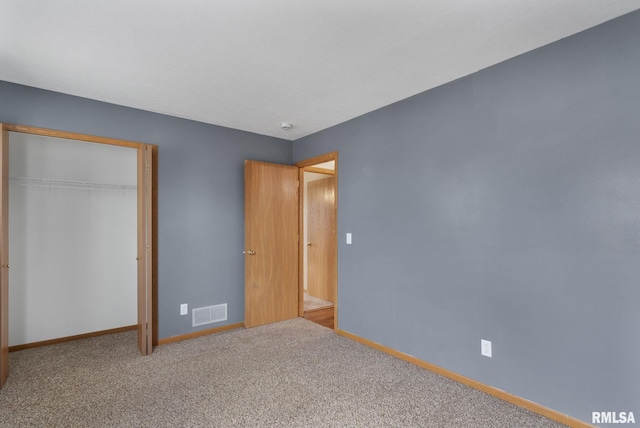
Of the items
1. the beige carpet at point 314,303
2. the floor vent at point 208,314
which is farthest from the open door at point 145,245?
the beige carpet at point 314,303

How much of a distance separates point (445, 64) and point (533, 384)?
238 centimetres

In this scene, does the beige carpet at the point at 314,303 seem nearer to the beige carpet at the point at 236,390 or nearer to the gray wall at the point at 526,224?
the beige carpet at the point at 236,390

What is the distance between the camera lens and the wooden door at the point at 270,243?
3.93 m

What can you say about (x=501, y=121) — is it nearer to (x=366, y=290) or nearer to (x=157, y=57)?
(x=366, y=290)

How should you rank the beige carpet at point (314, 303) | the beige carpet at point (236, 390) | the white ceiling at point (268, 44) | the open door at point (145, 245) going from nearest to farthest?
the white ceiling at point (268, 44), the beige carpet at point (236, 390), the open door at point (145, 245), the beige carpet at point (314, 303)

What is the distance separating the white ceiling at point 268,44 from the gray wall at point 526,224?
0.86 feet

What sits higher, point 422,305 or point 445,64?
point 445,64

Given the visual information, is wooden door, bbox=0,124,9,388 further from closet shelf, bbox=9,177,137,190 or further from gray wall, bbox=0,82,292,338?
closet shelf, bbox=9,177,137,190

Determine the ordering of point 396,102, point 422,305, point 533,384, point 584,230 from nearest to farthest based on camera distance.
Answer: point 584,230
point 533,384
point 422,305
point 396,102

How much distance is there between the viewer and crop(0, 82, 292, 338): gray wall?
3.15 metres

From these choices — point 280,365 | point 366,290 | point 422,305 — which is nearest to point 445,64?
point 422,305

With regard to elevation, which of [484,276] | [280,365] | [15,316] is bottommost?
[280,365]

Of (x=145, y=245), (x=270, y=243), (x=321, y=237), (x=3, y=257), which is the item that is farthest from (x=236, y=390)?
(x=321, y=237)

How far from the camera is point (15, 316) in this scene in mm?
3203
